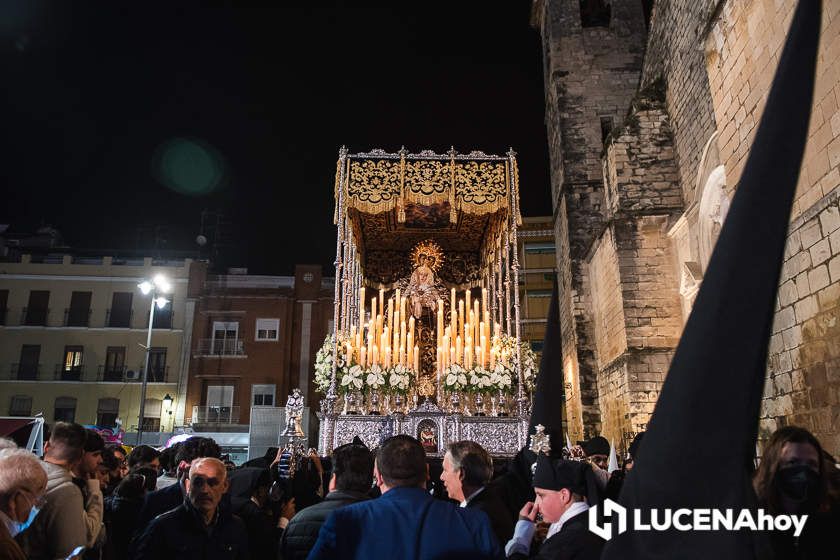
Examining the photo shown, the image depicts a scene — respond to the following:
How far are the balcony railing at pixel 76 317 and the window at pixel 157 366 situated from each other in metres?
3.35

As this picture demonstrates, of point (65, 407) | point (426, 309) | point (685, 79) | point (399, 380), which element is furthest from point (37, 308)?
point (685, 79)

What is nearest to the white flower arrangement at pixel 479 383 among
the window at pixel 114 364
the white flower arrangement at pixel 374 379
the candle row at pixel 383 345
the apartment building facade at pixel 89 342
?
the candle row at pixel 383 345

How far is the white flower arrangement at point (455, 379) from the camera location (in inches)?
423

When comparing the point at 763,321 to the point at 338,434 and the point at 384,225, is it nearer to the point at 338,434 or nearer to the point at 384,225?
the point at 338,434

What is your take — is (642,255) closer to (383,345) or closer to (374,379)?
(383,345)

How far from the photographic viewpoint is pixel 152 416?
84.4 feet

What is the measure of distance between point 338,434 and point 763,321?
375 inches

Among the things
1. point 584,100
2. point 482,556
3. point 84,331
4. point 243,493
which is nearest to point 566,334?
point 584,100

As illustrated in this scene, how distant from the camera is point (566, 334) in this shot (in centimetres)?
1923

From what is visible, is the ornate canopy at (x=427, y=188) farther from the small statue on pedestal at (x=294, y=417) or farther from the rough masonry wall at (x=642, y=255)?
the small statue on pedestal at (x=294, y=417)

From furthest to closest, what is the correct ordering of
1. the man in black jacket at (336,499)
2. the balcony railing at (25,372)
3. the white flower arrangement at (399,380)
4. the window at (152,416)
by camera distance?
the balcony railing at (25,372)
the window at (152,416)
the white flower arrangement at (399,380)
the man in black jacket at (336,499)

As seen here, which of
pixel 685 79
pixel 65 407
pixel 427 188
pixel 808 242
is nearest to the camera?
pixel 808 242

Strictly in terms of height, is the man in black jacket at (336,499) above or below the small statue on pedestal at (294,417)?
below

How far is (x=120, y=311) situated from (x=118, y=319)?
1.24 feet
